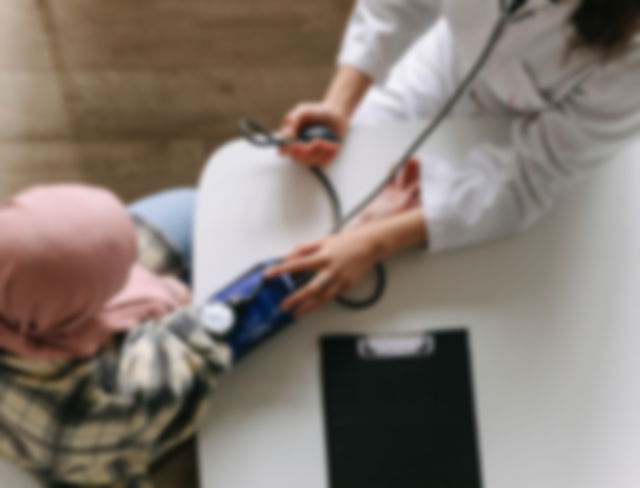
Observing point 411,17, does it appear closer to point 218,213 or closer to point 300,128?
point 300,128

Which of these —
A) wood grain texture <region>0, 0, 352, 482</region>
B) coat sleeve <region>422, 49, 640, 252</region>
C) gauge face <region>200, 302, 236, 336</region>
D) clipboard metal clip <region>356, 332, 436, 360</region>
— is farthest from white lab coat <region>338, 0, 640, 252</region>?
wood grain texture <region>0, 0, 352, 482</region>

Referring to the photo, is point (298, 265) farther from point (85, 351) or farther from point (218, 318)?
point (85, 351)

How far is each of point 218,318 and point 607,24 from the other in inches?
19.3

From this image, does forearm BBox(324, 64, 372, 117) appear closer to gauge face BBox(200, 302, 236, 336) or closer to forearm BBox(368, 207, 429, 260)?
forearm BBox(368, 207, 429, 260)

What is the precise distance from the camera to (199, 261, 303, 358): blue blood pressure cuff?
709 mm

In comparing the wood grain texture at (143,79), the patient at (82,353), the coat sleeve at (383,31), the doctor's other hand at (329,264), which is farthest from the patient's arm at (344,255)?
the wood grain texture at (143,79)

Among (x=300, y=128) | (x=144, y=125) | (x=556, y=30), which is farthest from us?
(x=144, y=125)

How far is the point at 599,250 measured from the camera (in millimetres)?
773

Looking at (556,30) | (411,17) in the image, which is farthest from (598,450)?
(411,17)

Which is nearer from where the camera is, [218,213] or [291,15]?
[218,213]

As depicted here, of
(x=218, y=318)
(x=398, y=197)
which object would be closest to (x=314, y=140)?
(x=398, y=197)

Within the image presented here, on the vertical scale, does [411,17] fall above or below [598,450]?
above

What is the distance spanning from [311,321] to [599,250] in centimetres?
35

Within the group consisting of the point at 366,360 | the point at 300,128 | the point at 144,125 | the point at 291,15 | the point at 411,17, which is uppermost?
the point at 291,15
